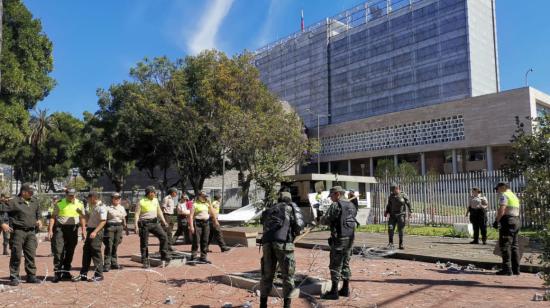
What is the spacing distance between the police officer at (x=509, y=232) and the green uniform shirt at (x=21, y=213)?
27.2 ft

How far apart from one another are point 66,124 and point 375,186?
31.0 metres

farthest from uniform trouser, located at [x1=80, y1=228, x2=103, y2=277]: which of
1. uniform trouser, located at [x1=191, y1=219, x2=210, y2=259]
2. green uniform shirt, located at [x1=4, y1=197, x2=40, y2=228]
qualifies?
uniform trouser, located at [x1=191, y1=219, x2=210, y2=259]

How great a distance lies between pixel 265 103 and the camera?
89.3 feet

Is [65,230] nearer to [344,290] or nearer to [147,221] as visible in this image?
[147,221]

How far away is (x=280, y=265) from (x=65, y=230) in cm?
490

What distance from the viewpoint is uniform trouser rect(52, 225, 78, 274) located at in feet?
29.3

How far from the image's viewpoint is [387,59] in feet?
253

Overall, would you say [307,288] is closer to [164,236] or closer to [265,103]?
[164,236]

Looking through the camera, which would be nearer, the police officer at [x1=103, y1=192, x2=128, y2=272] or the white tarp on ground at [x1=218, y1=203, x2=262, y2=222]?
the police officer at [x1=103, y1=192, x2=128, y2=272]

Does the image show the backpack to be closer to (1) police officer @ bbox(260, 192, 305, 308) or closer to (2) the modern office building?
(1) police officer @ bbox(260, 192, 305, 308)

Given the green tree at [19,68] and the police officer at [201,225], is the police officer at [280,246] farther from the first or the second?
the green tree at [19,68]

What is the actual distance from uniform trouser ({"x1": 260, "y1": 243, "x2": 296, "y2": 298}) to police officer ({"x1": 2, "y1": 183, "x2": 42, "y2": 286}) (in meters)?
4.66

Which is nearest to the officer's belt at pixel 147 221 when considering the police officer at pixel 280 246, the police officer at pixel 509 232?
the police officer at pixel 280 246

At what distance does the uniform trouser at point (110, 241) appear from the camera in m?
9.55
